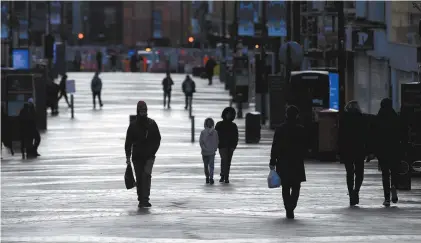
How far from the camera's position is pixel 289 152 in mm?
18812

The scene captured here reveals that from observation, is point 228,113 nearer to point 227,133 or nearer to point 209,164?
point 227,133

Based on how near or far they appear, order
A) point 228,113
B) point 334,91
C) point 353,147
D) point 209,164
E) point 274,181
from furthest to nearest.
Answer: point 334,91
point 228,113
point 209,164
point 353,147
point 274,181

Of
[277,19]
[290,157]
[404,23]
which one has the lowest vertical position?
[290,157]

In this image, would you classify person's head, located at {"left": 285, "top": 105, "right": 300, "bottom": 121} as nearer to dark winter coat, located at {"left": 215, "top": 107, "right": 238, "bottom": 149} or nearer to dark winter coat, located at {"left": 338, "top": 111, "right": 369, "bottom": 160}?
dark winter coat, located at {"left": 338, "top": 111, "right": 369, "bottom": 160}

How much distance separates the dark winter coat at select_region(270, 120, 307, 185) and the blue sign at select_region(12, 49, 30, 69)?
1377 inches

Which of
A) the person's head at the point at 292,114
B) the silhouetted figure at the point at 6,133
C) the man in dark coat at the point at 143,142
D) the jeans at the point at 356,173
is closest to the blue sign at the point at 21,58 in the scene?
the silhouetted figure at the point at 6,133

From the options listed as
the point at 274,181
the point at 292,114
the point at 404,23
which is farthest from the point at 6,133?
the point at 274,181

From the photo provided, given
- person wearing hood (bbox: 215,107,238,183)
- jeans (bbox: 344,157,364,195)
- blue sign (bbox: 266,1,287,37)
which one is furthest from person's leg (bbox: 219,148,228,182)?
blue sign (bbox: 266,1,287,37)

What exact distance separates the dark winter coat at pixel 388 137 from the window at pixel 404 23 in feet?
52.7

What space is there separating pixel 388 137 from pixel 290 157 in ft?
8.61

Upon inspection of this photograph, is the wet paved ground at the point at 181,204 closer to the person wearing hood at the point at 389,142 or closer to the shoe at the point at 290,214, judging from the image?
the shoe at the point at 290,214

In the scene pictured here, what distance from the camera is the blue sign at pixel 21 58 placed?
2082 inches

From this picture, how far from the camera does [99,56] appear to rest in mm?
101688

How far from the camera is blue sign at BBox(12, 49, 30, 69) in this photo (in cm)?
5288
